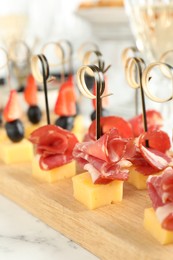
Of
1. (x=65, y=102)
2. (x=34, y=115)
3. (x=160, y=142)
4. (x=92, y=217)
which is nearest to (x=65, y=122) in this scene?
(x=65, y=102)

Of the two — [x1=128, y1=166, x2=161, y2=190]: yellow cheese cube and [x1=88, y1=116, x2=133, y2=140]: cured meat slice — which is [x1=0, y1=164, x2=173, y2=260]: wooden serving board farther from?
[x1=88, y1=116, x2=133, y2=140]: cured meat slice

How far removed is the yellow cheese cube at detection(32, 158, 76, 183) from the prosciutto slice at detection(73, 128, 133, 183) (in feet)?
0.39

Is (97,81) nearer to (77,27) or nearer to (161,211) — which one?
(161,211)

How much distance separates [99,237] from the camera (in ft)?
2.87

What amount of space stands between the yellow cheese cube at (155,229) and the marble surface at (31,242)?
100 millimetres

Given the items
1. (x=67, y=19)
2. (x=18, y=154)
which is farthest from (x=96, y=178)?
(x=67, y=19)

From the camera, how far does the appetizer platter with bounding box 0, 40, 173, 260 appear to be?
2.74 ft

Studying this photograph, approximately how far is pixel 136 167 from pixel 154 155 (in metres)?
0.04

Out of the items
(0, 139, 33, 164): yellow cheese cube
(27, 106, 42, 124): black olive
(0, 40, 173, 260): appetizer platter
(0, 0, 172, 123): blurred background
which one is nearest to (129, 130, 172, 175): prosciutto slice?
(0, 40, 173, 260): appetizer platter

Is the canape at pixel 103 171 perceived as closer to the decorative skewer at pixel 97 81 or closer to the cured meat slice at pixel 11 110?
the decorative skewer at pixel 97 81

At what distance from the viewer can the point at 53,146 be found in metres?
1.09

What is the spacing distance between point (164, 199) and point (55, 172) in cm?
30

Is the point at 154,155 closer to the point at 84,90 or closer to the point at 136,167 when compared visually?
the point at 136,167

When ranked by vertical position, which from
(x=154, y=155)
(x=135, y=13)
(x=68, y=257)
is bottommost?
(x=68, y=257)
